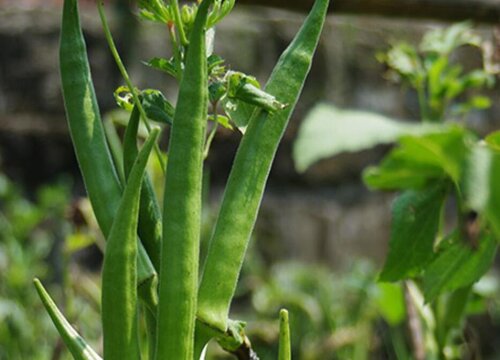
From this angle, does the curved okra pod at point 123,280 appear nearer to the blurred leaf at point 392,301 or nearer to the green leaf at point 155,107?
the green leaf at point 155,107

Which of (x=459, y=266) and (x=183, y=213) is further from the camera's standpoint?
(x=459, y=266)

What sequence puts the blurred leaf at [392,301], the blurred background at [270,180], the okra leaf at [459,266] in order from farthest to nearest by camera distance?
1. the blurred background at [270,180]
2. the blurred leaf at [392,301]
3. the okra leaf at [459,266]

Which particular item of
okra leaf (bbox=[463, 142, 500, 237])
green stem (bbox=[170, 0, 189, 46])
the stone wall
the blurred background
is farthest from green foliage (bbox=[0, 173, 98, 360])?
okra leaf (bbox=[463, 142, 500, 237])

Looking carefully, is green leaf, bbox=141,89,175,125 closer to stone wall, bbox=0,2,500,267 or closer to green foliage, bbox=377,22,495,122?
green foliage, bbox=377,22,495,122

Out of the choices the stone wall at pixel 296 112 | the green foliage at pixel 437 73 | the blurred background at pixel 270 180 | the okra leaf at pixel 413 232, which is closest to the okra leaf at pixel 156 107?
the okra leaf at pixel 413 232

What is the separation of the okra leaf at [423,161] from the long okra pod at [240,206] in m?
0.10

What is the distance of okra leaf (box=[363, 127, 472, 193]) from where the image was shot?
1.73 feet

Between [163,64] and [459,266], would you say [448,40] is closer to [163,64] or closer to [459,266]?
[459,266]

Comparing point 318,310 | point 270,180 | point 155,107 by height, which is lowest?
point 318,310

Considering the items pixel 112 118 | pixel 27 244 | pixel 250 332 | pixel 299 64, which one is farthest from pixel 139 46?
pixel 299 64

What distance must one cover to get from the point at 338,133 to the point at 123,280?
215mm

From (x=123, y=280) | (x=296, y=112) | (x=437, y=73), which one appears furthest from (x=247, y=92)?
(x=296, y=112)

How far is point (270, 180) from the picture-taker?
114 inches

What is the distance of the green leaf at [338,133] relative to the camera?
716 mm
